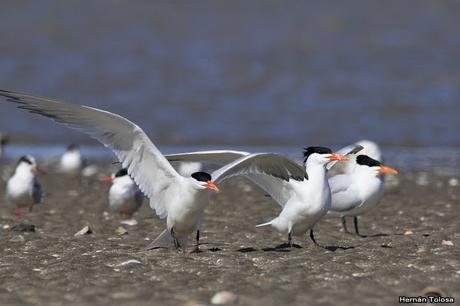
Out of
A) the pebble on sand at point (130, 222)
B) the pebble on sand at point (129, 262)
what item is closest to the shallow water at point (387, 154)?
the pebble on sand at point (130, 222)

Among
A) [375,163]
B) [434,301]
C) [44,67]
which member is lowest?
[434,301]

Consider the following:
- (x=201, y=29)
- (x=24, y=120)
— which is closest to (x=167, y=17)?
(x=201, y=29)

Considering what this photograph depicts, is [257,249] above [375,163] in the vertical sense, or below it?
below

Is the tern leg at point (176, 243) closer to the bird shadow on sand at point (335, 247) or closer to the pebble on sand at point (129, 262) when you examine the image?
the pebble on sand at point (129, 262)

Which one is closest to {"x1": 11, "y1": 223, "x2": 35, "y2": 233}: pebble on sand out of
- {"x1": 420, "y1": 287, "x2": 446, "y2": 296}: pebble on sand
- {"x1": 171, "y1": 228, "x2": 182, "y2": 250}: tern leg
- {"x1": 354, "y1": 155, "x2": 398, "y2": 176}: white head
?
{"x1": 171, "y1": 228, "x2": 182, "y2": 250}: tern leg

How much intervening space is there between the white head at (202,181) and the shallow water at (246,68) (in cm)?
953

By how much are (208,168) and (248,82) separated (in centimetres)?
781

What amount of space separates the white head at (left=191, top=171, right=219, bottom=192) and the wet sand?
19.4 inches

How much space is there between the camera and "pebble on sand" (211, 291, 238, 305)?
5324 mm

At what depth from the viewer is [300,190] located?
7.13 meters

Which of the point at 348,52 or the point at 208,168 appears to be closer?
the point at 208,168

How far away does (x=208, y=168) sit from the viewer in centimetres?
1323

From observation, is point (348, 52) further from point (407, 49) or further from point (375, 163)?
point (375, 163)

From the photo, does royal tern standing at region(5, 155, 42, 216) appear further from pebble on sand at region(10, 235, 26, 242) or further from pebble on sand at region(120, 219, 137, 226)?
Answer: pebble on sand at region(10, 235, 26, 242)
